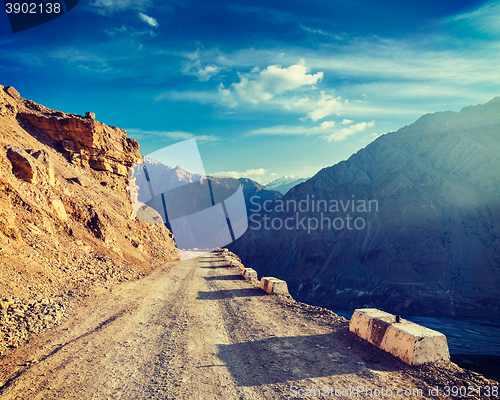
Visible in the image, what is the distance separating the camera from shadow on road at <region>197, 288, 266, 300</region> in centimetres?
1123

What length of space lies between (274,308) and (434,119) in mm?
114090

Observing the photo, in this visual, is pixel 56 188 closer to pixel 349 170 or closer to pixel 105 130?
pixel 105 130

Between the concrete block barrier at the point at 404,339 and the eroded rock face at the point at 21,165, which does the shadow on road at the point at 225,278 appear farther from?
the eroded rock face at the point at 21,165

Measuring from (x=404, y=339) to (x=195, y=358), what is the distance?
169 inches

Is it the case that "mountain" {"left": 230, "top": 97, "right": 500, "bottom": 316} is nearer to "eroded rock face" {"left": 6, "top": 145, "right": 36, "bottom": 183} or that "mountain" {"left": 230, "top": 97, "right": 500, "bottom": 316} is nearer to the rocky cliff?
the rocky cliff

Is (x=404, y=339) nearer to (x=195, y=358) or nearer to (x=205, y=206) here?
(x=195, y=358)

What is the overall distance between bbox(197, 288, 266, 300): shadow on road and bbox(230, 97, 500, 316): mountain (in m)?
49.0

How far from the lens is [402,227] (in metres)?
67.3

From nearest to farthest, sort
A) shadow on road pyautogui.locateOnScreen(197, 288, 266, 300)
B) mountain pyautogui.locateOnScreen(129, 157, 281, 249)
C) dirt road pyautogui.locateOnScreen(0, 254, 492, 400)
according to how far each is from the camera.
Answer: dirt road pyautogui.locateOnScreen(0, 254, 492, 400)
shadow on road pyautogui.locateOnScreen(197, 288, 266, 300)
mountain pyautogui.locateOnScreen(129, 157, 281, 249)

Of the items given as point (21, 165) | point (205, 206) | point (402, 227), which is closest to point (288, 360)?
point (21, 165)

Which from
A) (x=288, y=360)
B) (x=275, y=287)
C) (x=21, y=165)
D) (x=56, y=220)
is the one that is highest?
(x=21, y=165)

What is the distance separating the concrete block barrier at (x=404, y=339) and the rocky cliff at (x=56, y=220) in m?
7.93

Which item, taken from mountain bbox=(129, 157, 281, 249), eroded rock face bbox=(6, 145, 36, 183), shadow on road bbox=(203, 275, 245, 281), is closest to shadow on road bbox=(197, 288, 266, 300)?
shadow on road bbox=(203, 275, 245, 281)

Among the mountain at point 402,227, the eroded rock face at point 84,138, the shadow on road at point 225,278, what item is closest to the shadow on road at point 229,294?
the shadow on road at point 225,278
